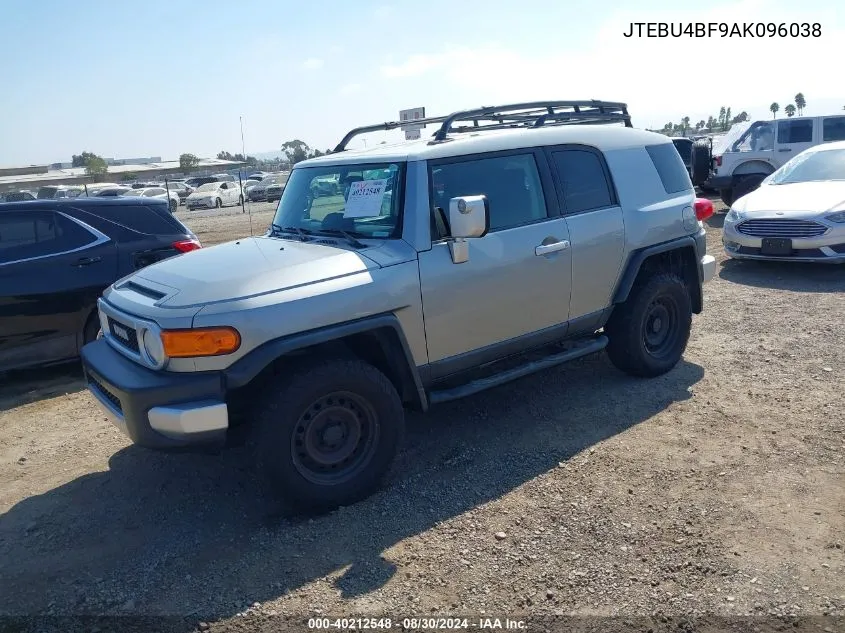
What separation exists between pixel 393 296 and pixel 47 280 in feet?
12.5

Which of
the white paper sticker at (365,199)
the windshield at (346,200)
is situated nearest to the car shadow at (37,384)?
the windshield at (346,200)

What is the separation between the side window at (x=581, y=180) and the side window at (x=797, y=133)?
11557 millimetres

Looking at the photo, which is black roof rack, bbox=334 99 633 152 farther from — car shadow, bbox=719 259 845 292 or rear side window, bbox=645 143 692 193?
car shadow, bbox=719 259 845 292

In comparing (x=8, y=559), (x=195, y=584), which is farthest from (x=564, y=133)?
(x=8, y=559)

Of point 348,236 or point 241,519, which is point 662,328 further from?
point 241,519

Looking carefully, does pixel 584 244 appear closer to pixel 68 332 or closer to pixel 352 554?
pixel 352 554

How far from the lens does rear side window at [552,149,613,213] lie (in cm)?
475

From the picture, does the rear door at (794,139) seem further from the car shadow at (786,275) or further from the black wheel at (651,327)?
the black wheel at (651,327)

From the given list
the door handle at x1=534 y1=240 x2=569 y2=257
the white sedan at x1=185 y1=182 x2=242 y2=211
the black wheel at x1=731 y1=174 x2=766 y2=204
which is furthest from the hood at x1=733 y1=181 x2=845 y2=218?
the white sedan at x1=185 y1=182 x2=242 y2=211

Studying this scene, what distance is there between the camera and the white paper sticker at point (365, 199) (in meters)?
4.16

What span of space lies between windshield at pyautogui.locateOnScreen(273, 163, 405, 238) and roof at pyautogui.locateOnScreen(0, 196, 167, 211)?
2469 mm

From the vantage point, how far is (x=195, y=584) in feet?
10.6

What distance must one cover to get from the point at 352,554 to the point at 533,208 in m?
2.51

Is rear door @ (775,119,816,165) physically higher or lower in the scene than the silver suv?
higher
